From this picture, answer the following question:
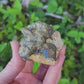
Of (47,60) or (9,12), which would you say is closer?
(47,60)

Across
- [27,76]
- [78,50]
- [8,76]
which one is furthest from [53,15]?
[8,76]

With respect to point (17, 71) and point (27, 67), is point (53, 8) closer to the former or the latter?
point (27, 67)

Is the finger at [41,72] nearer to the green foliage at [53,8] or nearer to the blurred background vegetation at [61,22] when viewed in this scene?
the blurred background vegetation at [61,22]

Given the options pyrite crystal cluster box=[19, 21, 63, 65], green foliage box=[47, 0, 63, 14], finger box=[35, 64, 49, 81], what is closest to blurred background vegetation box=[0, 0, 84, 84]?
green foliage box=[47, 0, 63, 14]

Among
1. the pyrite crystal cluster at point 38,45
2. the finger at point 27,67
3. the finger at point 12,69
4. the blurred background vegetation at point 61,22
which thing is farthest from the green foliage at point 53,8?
the finger at point 12,69

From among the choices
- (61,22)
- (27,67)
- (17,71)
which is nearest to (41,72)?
(27,67)

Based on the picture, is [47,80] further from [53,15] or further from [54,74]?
[53,15]
